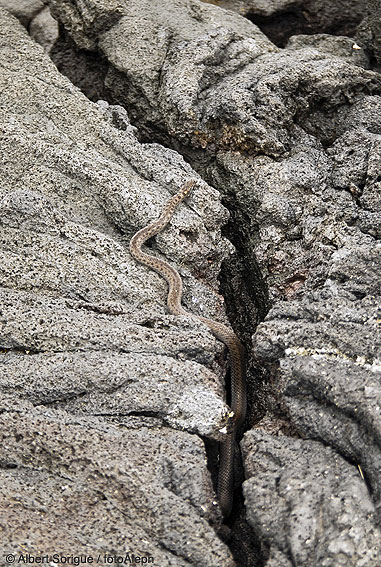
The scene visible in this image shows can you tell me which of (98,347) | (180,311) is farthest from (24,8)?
(98,347)

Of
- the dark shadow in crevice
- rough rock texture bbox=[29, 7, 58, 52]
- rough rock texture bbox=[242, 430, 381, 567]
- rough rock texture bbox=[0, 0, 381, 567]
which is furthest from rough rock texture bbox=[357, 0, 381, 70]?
rough rock texture bbox=[242, 430, 381, 567]

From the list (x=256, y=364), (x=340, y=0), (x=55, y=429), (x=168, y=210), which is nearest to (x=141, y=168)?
(x=168, y=210)

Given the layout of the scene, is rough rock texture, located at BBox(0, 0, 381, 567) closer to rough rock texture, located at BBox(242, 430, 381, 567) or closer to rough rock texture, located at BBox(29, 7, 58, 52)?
rough rock texture, located at BBox(242, 430, 381, 567)

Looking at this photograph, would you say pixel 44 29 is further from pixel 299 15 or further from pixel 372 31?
pixel 372 31

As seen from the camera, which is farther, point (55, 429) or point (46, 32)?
point (46, 32)

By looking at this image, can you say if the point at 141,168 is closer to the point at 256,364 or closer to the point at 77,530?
the point at 256,364

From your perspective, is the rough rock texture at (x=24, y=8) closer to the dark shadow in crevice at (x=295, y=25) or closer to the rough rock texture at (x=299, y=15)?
the rough rock texture at (x=299, y=15)

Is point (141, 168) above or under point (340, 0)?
under

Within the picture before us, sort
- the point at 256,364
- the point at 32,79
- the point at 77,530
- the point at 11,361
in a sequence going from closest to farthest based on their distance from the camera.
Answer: the point at 77,530 < the point at 11,361 < the point at 256,364 < the point at 32,79
